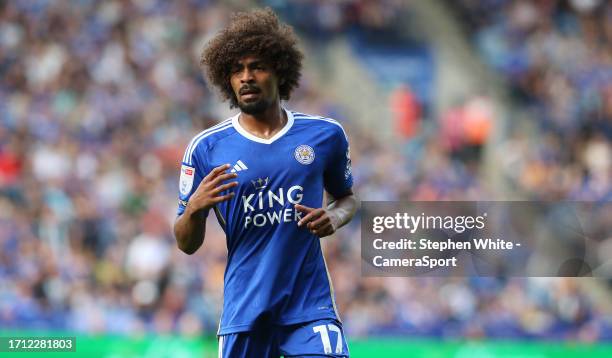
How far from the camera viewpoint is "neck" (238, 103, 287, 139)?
4.84m

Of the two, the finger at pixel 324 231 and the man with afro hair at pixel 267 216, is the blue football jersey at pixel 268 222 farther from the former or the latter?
the finger at pixel 324 231

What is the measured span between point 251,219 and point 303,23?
35.4ft

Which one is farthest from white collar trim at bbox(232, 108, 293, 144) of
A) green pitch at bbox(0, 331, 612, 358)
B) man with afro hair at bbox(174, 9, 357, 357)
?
green pitch at bbox(0, 331, 612, 358)

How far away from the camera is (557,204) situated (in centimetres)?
1280

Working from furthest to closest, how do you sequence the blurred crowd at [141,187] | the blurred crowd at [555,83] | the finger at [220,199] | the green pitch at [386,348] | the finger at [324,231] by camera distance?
the blurred crowd at [555,83]
the blurred crowd at [141,187]
the green pitch at [386,348]
the finger at [324,231]
the finger at [220,199]

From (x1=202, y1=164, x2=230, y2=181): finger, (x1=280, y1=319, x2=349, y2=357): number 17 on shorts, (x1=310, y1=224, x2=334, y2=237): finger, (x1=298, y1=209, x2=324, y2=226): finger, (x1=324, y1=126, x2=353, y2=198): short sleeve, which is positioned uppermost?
(x1=324, y1=126, x2=353, y2=198): short sleeve

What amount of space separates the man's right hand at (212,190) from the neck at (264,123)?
15.6 inches

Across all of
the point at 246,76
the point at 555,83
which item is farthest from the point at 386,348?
the point at 246,76

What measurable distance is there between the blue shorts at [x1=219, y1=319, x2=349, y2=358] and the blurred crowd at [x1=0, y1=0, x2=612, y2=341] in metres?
6.97

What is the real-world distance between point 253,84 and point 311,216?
762 mm

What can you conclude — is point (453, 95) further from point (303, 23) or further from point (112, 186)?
point (112, 186)

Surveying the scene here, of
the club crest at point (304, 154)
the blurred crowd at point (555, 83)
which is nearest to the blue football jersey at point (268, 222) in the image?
the club crest at point (304, 154)

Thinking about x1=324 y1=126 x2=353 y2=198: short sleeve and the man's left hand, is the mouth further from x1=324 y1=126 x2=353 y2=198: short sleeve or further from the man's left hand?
the man's left hand

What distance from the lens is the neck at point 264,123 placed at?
4.84 metres
